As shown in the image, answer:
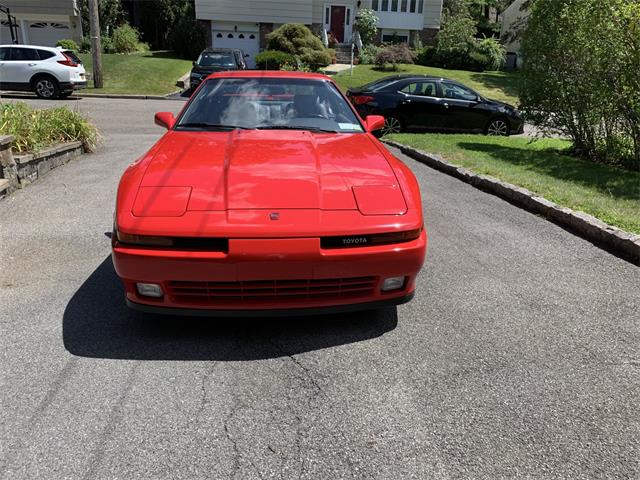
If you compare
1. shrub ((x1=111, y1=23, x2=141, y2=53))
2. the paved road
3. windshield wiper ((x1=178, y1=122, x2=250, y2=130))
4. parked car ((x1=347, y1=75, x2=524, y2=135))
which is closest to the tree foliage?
parked car ((x1=347, y1=75, x2=524, y2=135))

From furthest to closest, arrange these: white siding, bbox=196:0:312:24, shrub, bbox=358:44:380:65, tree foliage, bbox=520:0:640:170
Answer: white siding, bbox=196:0:312:24
shrub, bbox=358:44:380:65
tree foliage, bbox=520:0:640:170

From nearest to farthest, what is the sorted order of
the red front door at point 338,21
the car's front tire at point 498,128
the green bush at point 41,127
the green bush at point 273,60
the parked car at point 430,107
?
the green bush at point 41,127, the parked car at point 430,107, the car's front tire at point 498,128, the green bush at point 273,60, the red front door at point 338,21

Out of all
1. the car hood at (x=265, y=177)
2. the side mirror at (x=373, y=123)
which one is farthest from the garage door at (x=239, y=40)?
the car hood at (x=265, y=177)

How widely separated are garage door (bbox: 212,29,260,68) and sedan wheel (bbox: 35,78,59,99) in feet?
52.1

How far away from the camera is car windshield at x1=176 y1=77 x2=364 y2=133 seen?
171 inches

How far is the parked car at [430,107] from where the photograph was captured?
1211cm

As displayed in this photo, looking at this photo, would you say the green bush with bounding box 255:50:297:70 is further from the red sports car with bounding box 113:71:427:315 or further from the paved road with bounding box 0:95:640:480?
the red sports car with bounding box 113:71:427:315

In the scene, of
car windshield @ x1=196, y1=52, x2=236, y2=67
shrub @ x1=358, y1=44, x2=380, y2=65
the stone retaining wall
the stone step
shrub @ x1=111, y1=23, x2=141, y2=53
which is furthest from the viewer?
shrub @ x1=358, y1=44, x2=380, y2=65

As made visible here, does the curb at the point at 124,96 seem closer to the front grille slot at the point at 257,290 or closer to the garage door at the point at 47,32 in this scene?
the garage door at the point at 47,32

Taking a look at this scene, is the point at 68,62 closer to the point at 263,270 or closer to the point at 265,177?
the point at 265,177

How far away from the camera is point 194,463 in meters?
2.24

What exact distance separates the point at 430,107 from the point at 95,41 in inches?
537

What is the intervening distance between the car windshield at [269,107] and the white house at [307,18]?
29086 millimetres

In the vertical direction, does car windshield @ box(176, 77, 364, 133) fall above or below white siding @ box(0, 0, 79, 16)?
below
